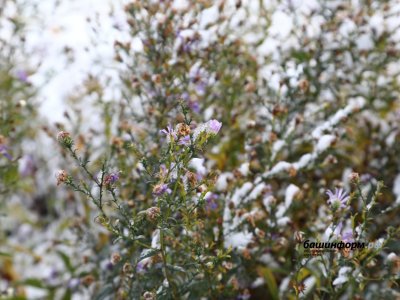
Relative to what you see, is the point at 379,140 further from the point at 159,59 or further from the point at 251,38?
the point at 159,59

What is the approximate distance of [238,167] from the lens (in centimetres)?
223

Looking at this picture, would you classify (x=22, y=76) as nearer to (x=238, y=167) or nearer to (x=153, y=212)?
(x=238, y=167)

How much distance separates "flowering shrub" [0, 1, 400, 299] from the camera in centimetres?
135

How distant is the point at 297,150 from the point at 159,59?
81 centimetres

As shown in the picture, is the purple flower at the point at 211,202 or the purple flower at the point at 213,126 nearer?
the purple flower at the point at 213,126

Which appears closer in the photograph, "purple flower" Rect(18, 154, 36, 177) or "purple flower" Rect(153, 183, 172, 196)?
"purple flower" Rect(153, 183, 172, 196)

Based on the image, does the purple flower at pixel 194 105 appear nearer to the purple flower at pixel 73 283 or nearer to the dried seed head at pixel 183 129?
the dried seed head at pixel 183 129

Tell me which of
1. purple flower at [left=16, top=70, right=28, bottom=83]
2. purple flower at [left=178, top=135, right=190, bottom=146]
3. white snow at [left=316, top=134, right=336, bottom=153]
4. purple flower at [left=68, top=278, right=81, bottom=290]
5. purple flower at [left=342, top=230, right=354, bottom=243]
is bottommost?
purple flower at [left=342, top=230, right=354, bottom=243]

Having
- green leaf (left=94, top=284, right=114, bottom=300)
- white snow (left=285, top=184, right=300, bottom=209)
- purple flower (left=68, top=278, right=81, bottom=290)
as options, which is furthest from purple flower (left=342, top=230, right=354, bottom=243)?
purple flower (left=68, top=278, right=81, bottom=290)

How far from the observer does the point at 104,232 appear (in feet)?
8.35

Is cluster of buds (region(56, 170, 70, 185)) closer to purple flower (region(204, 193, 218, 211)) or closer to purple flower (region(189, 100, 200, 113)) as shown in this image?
purple flower (region(204, 193, 218, 211))

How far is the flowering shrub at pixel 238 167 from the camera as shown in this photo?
1354 millimetres

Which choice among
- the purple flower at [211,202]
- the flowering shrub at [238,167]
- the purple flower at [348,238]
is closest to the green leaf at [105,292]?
the flowering shrub at [238,167]

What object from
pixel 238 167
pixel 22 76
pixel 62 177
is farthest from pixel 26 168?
pixel 62 177
